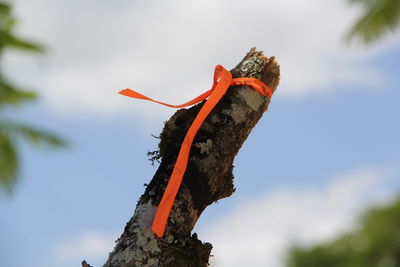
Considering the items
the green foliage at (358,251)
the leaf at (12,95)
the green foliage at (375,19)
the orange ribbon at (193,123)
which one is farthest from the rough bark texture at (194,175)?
the green foliage at (358,251)

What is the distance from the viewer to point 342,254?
58.1 ft

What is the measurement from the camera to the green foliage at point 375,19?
15.4 meters

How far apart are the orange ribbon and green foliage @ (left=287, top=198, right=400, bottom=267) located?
1545 cm

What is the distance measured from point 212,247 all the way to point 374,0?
1469cm

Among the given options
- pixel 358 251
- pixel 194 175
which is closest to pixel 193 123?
pixel 194 175

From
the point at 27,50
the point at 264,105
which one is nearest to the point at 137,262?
the point at 264,105

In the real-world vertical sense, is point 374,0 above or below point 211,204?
above

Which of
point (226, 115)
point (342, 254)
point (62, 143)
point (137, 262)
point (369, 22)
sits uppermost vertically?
point (369, 22)

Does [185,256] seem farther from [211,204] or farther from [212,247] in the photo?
[211,204]

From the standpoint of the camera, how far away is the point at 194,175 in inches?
93.7

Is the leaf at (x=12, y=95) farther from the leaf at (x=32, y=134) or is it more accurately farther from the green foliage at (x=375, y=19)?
the green foliage at (x=375, y=19)

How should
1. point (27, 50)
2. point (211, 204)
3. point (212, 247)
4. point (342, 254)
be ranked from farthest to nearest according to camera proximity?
point (342, 254)
point (27, 50)
point (211, 204)
point (212, 247)

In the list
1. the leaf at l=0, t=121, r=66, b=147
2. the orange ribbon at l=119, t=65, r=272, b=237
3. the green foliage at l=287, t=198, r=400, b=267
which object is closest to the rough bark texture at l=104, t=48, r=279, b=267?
the orange ribbon at l=119, t=65, r=272, b=237

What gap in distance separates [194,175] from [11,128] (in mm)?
12953
